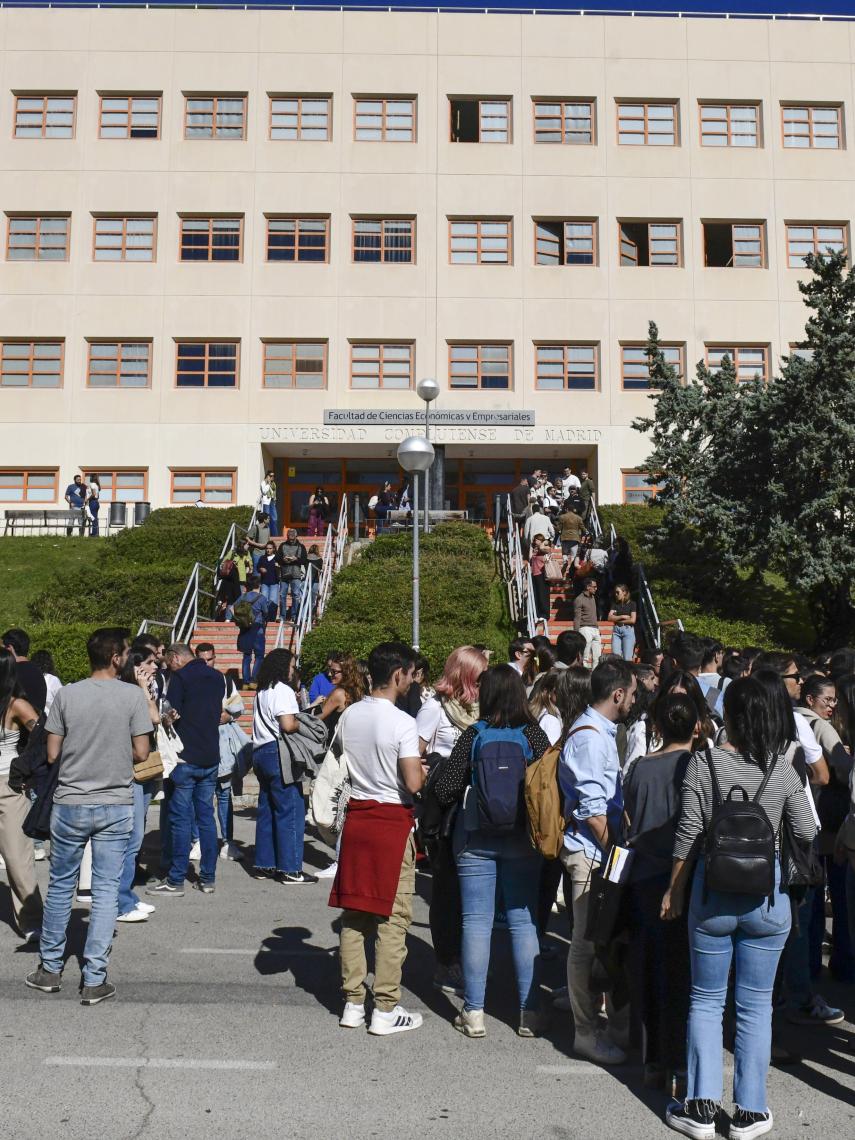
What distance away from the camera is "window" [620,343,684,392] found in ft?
102

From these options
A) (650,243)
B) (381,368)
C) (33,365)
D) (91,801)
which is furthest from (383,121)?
(91,801)

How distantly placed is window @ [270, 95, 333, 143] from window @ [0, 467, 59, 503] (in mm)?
11751

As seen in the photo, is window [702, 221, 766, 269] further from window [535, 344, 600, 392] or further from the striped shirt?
the striped shirt

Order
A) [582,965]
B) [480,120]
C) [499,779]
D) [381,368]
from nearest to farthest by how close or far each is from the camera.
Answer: [582,965] → [499,779] → [381,368] → [480,120]

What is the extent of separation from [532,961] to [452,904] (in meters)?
0.97

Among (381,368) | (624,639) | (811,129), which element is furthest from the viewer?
(811,129)

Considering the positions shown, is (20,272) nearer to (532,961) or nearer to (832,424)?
(832,424)

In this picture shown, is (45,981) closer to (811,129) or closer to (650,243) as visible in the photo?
(650,243)

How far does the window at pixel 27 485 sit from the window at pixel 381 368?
29.4 ft

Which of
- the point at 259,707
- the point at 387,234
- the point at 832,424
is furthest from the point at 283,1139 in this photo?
the point at 387,234

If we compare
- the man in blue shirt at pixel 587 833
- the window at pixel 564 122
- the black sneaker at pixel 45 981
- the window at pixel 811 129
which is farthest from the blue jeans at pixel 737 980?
the window at pixel 811 129

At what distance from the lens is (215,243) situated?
31.3m

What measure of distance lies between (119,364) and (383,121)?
10383 mm

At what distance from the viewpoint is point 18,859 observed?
7062 millimetres
